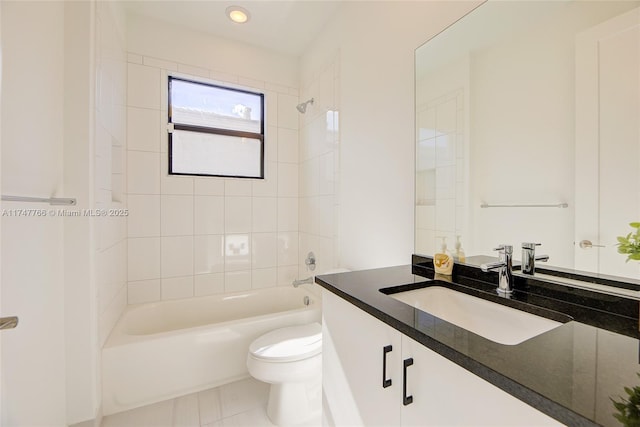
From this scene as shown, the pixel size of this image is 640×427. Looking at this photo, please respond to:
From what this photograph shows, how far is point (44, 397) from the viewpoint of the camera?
3.94 feet

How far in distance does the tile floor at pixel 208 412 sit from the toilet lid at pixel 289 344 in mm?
386

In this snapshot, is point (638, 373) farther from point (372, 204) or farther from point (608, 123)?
point (372, 204)

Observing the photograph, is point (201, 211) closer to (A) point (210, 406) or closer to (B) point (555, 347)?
(A) point (210, 406)

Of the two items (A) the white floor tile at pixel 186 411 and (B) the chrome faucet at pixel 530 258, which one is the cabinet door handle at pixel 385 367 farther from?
(A) the white floor tile at pixel 186 411

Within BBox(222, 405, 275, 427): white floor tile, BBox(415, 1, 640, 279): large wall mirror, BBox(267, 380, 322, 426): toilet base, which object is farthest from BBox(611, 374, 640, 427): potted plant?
BBox(222, 405, 275, 427): white floor tile

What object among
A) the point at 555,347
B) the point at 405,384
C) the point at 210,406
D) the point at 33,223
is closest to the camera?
A: the point at 555,347

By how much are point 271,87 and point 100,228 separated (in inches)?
72.5

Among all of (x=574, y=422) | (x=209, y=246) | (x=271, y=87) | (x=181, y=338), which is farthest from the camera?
(x=271, y=87)

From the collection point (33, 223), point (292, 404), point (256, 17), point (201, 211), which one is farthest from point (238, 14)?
point (292, 404)

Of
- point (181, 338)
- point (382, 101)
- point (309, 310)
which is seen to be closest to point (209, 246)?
point (181, 338)

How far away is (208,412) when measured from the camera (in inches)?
62.6

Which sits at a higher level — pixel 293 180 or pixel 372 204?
pixel 293 180

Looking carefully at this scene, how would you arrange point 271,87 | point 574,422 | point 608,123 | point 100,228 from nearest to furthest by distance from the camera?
point 574,422
point 608,123
point 100,228
point 271,87

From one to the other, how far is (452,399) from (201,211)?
228 cm
